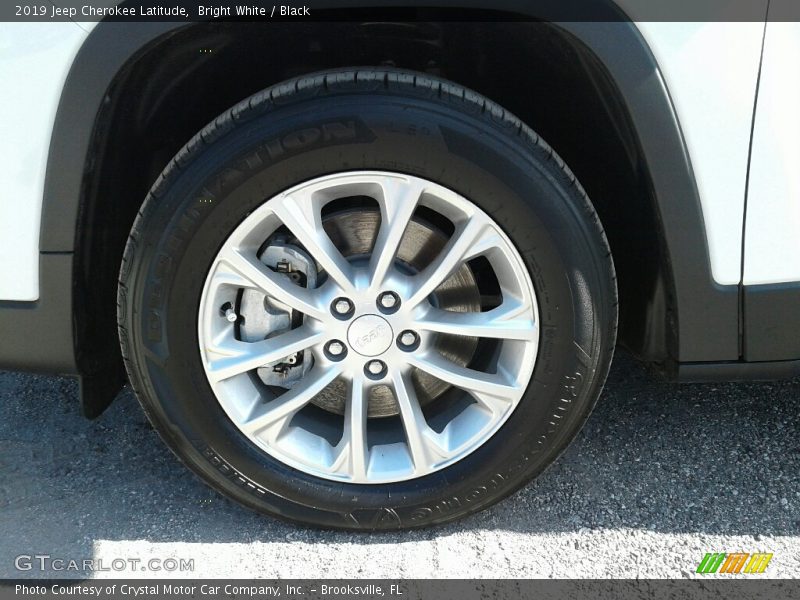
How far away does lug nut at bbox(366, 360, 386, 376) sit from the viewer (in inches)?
71.3

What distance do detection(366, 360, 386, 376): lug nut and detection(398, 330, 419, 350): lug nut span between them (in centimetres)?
7

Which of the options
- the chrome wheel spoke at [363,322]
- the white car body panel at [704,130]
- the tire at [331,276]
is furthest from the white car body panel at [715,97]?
A: the chrome wheel spoke at [363,322]

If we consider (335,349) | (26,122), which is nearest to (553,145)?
(335,349)

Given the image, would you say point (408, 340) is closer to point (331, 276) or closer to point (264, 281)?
point (331, 276)

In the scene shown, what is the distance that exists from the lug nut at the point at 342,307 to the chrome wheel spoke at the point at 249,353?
0.23ft

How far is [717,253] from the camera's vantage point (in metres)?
1.67

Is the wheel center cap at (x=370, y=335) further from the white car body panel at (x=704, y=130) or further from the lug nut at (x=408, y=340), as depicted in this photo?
the white car body panel at (x=704, y=130)

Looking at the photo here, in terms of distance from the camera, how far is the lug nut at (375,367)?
5.94ft

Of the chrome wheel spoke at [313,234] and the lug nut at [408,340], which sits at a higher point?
the chrome wheel spoke at [313,234]

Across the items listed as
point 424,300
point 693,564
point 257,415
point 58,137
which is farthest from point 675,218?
point 58,137

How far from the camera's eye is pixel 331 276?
5.73 ft

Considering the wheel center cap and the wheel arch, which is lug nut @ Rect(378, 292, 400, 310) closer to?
the wheel center cap

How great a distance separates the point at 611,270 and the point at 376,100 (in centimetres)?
64

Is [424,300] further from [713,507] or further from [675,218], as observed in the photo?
[713,507]
